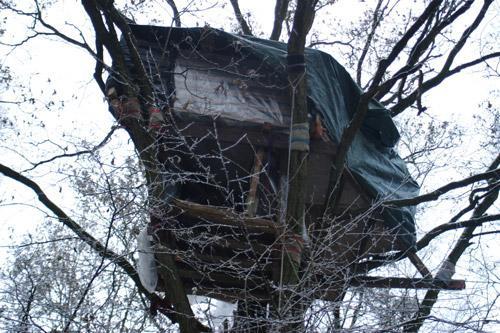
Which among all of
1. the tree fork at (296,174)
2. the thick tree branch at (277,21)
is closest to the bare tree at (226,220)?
the tree fork at (296,174)

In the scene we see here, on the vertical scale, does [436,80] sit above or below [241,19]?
below

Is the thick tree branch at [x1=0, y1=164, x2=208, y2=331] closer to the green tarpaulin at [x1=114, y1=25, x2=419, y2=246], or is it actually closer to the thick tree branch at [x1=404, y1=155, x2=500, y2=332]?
the green tarpaulin at [x1=114, y1=25, x2=419, y2=246]

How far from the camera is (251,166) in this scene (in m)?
6.28

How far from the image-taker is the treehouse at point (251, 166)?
554cm

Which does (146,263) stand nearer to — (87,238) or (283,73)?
(87,238)

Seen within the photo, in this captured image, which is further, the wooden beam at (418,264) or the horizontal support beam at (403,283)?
the wooden beam at (418,264)

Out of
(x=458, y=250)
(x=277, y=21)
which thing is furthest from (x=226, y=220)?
(x=277, y=21)

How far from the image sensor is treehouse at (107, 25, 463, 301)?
5.54 m

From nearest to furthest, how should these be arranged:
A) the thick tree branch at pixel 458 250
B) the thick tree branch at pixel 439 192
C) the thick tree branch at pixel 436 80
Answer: the thick tree branch at pixel 439 192
the thick tree branch at pixel 458 250
the thick tree branch at pixel 436 80

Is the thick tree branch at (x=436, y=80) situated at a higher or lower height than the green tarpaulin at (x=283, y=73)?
higher

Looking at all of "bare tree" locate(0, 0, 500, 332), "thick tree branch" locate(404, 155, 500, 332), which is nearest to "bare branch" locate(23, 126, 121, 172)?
"bare tree" locate(0, 0, 500, 332)

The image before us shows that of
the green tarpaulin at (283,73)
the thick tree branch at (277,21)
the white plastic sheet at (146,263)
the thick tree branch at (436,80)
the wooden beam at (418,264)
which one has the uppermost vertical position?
the thick tree branch at (277,21)

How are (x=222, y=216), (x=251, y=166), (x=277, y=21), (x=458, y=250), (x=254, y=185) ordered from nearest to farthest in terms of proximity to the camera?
(x=222, y=216) → (x=254, y=185) → (x=251, y=166) → (x=458, y=250) → (x=277, y=21)

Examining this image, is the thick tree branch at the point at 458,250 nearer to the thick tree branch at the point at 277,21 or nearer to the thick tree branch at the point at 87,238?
the thick tree branch at the point at 87,238
